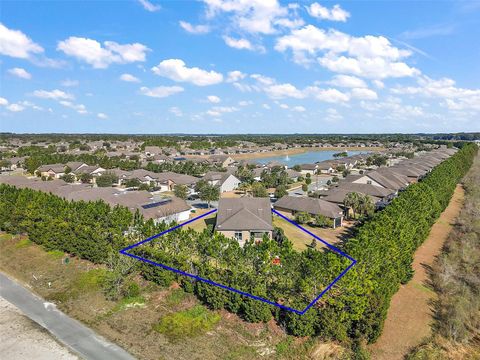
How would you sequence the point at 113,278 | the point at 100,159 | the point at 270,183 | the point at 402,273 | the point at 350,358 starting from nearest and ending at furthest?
the point at 350,358, the point at 113,278, the point at 402,273, the point at 270,183, the point at 100,159

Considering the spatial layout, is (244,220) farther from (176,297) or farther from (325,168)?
(325,168)

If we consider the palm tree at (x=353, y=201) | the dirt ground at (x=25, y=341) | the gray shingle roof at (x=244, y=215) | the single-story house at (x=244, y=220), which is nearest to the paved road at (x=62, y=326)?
the dirt ground at (x=25, y=341)

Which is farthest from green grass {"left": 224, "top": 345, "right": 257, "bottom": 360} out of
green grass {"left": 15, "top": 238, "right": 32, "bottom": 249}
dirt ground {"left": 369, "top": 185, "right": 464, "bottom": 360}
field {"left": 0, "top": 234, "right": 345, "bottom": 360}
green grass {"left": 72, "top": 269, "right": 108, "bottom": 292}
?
green grass {"left": 15, "top": 238, "right": 32, "bottom": 249}

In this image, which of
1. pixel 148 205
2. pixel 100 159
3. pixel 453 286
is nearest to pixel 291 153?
pixel 100 159

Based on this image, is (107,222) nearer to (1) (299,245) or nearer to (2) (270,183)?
(1) (299,245)

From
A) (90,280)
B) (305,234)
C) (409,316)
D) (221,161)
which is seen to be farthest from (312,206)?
(221,161)

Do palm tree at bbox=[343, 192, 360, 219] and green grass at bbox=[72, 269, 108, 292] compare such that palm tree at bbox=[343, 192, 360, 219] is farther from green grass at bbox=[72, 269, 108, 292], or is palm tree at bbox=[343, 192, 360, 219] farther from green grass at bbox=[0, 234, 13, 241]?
green grass at bbox=[0, 234, 13, 241]
